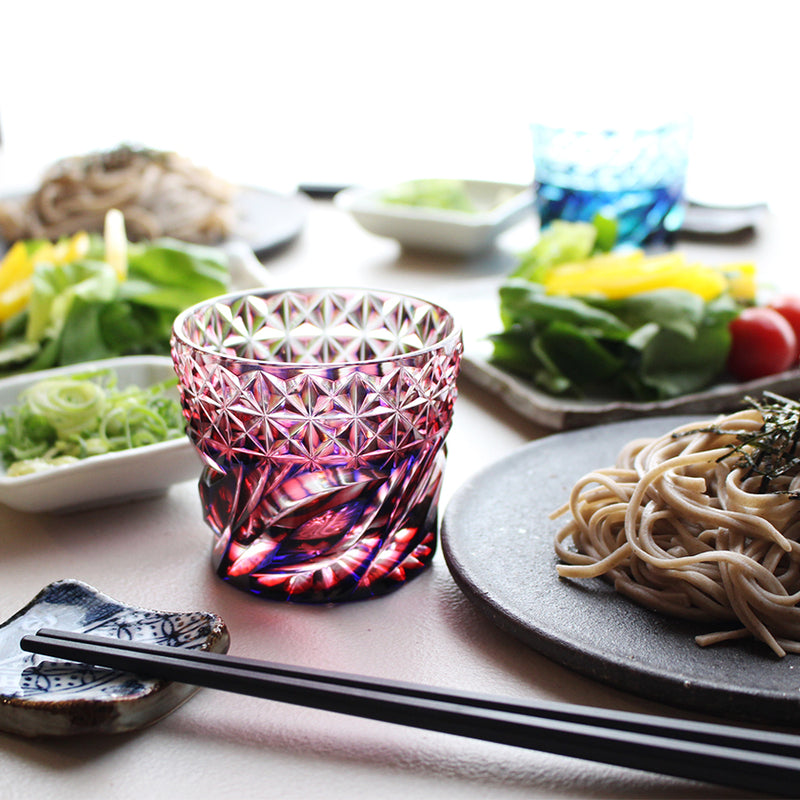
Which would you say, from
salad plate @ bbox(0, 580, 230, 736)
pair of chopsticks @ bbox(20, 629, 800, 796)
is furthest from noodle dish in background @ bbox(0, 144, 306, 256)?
pair of chopsticks @ bbox(20, 629, 800, 796)

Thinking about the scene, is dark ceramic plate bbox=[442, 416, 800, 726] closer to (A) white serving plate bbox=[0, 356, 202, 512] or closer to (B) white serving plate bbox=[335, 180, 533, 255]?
(A) white serving plate bbox=[0, 356, 202, 512]

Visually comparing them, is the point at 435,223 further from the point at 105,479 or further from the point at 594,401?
the point at 105,479

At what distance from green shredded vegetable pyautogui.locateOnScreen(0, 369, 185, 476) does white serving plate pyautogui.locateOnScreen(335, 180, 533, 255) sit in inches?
51.4

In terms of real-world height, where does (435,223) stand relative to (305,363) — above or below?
below

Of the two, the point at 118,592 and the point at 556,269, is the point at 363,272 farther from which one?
the point at 118,592

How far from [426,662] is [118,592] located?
354 millimetres

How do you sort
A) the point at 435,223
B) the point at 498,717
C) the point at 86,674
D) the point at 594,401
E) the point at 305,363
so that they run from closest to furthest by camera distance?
1. the point at 498,717
2. the point at 86,674
3. the point at 305,363
4. the point at 594,401
5. the point at 435,223

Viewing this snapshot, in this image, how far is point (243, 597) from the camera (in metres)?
1.01

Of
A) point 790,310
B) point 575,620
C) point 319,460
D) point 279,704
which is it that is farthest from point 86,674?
point 790,310

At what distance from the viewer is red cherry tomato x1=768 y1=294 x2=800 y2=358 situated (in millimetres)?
1783

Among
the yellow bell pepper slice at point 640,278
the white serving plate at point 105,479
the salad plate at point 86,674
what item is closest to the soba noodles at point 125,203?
the yellow bell pepper slice at point 640,278

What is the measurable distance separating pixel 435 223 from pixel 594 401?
998 mm

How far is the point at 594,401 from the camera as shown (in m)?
1.56

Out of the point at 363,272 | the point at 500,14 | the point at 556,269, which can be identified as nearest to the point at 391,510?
the point at 556,269
